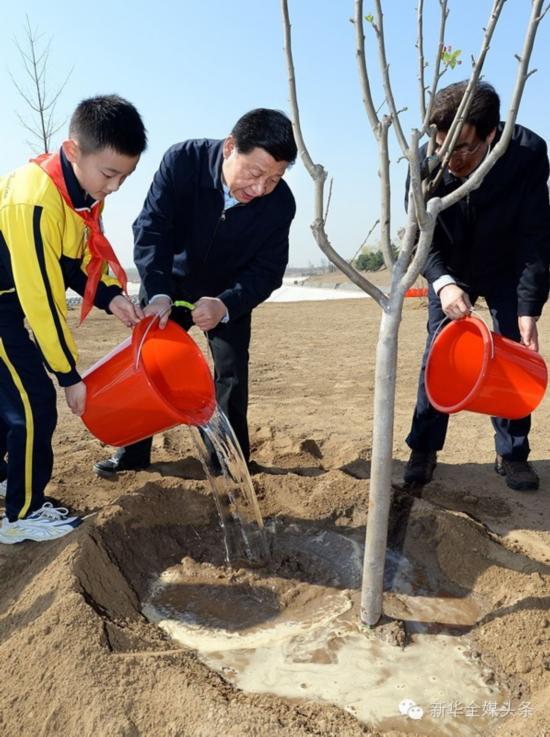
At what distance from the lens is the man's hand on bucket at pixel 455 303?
282cm

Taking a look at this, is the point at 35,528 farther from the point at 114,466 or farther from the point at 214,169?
the point at 214,169

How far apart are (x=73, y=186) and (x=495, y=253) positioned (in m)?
2.00

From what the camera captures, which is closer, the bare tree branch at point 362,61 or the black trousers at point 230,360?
the bare tree branch at point 362,61

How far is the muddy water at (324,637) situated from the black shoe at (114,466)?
32.9 inches

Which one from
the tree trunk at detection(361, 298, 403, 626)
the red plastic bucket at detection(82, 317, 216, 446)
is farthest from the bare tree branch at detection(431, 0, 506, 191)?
the red plastic bucket at detection(82, 317, 216, 446)

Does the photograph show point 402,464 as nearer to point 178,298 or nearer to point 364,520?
point 364,520

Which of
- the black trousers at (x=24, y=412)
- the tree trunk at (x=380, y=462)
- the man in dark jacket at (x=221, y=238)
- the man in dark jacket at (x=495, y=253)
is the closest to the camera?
the tree trunk at (x=380, y=462)

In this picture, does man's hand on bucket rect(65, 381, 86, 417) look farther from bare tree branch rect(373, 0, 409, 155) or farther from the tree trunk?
bare tree branch rect(373, 0, 409, 155)

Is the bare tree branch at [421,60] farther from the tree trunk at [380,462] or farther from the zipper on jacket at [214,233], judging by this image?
the zipper on jacket at [214,233]

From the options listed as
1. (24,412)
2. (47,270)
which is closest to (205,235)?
(47,270)

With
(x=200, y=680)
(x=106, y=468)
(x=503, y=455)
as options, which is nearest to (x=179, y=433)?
(x=106, y=468)

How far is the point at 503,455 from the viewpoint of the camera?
3.61 meters

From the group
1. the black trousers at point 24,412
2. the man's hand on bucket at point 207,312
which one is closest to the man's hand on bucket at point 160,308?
the man's hand on bucket at point 207,312

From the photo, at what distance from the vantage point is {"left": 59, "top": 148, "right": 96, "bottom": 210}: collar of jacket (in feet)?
8.25
